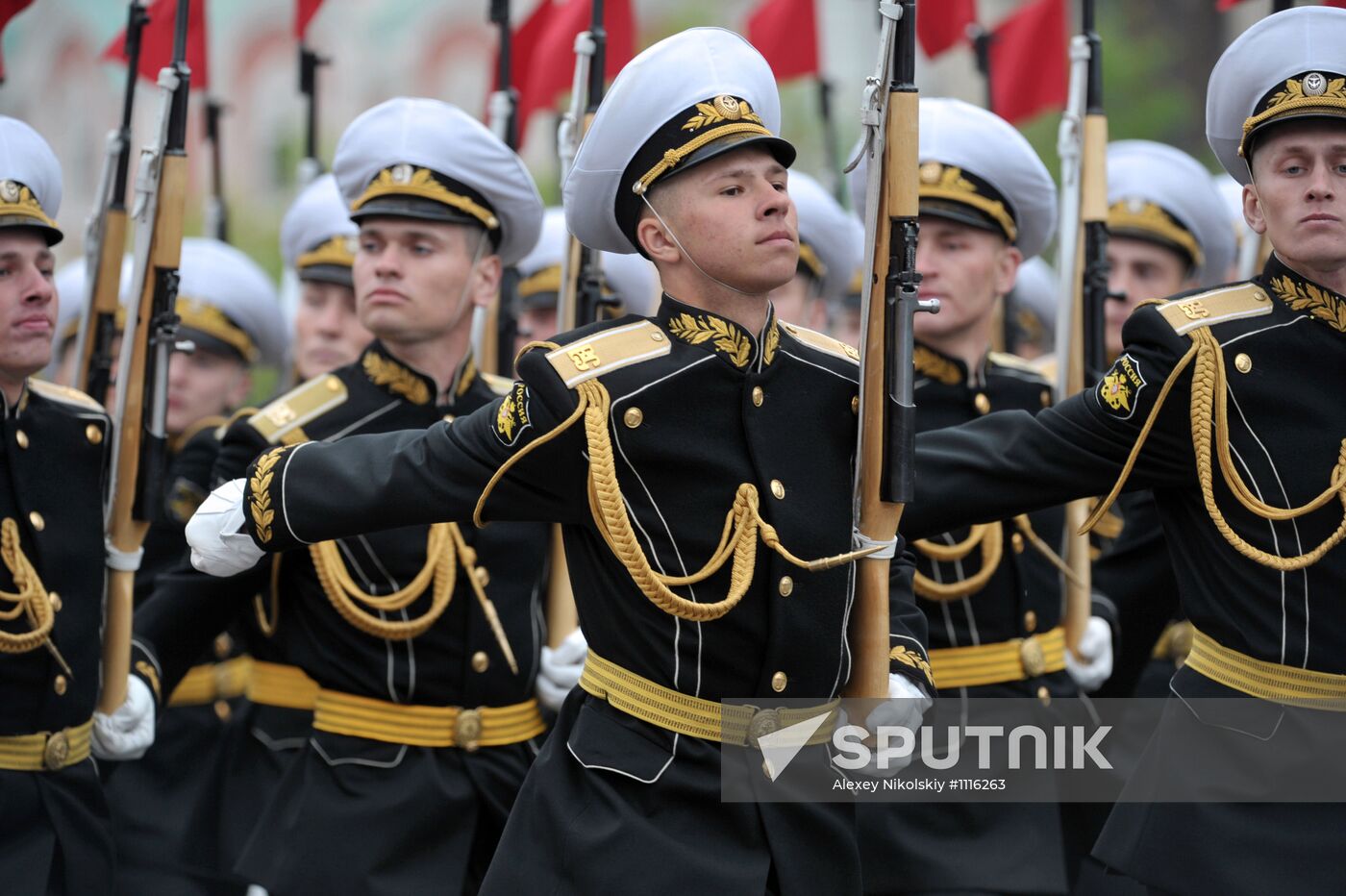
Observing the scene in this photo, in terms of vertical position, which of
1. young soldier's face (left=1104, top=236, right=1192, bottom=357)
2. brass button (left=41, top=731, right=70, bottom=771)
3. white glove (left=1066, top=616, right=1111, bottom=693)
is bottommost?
brass button (left=41, top=731, right=70, bottom=771)

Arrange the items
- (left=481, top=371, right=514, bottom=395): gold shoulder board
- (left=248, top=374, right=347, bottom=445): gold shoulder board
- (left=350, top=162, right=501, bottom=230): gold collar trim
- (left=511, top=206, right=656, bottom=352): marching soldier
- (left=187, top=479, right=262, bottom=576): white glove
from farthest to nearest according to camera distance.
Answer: (left=511, top=206, right=656, bottom=352): marching soldier < (left=481, top=371, right=514, bottom=395): gold shoulder board < (left=350, top=162, right=501, bottom=230): gold collar trim < (left=248, top=374, right=347, bottom=445): gold shoulder board < (left=187, top=479, right=262, bottom=576): white glove

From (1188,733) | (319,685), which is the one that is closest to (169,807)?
(319,685)

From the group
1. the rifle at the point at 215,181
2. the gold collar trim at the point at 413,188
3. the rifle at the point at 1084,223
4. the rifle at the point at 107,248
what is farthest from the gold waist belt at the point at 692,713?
the rifle at the point at 215,181

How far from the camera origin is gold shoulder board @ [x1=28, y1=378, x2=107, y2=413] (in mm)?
5742

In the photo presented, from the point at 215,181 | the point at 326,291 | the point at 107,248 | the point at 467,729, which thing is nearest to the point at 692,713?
the point at 467,729

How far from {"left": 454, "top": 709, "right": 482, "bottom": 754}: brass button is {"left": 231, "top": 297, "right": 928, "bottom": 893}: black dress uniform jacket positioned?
1282mm

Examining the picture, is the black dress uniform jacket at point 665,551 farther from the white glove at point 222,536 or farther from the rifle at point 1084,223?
the rifle at point 1084,223

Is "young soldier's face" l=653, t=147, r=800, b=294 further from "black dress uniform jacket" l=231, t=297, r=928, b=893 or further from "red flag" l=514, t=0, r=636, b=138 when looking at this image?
"red flag" l=514, t=0, r=636, b=138

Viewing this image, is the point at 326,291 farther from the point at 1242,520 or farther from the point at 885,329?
the point at 1242,520

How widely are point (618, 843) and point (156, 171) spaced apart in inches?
103

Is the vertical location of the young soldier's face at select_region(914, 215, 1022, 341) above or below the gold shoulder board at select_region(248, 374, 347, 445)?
above

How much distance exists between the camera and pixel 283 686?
6793 mm

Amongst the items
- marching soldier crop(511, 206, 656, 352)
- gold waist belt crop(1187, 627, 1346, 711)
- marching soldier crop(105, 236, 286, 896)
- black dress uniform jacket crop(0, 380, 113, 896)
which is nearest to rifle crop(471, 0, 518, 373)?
marching soldier crop(511, 206, 656, 352)

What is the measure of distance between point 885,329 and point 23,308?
92.5 inches
